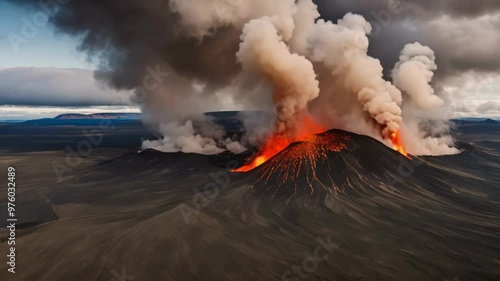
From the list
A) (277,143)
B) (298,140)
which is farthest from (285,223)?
(277,143)

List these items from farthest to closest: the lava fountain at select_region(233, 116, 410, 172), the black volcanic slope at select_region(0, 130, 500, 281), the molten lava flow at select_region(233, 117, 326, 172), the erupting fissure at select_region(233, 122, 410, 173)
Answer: the molten lava flow at select_region(233, 117, 326, 172) → the lava fountain at select_region(233, 116, 410, 172) → the erupting fissure at select_region(233, 122, 410, 173) → the black volcanic slope at select_region(0, 130, 500, 281)

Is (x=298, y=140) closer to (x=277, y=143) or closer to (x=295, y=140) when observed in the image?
(x=295, y=140)

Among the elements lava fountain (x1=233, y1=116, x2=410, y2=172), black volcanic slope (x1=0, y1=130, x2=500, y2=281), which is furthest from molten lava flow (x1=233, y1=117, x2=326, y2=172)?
black volcanic slope (x1=0, y1=130, x2=500, y2=281)

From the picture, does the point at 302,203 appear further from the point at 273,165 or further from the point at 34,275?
the point at 34,275

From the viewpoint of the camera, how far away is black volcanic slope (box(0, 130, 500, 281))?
976 inches

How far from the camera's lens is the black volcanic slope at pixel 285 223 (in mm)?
24797

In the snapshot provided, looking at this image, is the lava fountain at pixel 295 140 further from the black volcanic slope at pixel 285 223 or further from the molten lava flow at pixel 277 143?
the black volcanic slope at pixel 285 223

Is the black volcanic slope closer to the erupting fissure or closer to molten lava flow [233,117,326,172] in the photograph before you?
the erupting fissure

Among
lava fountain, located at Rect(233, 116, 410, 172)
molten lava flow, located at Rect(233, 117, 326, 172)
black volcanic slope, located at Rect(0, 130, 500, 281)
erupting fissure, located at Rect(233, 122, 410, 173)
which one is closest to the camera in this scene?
black volcanic slope, located at Rect(0, 130, 500, 281)

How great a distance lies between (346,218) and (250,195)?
11587mm

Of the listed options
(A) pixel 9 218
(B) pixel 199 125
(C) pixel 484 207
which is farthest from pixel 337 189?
(B) pixel 199 125

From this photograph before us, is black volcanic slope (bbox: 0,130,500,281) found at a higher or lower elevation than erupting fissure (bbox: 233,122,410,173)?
lower

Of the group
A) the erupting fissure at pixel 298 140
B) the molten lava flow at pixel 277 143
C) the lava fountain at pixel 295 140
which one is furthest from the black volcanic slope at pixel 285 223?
the molten lava flow at pixel 277 143

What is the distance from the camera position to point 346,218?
35281mm
